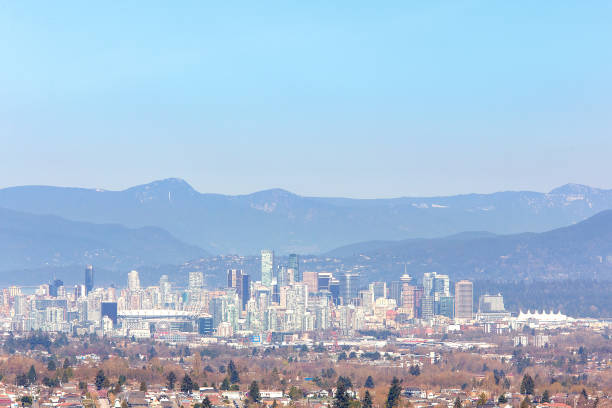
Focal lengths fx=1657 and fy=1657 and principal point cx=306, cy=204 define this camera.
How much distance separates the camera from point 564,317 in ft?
646

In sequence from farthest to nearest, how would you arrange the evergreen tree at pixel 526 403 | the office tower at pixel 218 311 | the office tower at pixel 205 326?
1. the office tower at pixel 218 311
2. the office tower at pixel 205 326
3. the evergreen tree at pixel 526 403

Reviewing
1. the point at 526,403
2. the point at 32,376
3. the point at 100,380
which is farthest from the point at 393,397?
the point at 32,376

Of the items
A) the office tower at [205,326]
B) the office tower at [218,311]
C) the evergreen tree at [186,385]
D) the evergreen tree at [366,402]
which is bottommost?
the evergreen tree at [366,402]

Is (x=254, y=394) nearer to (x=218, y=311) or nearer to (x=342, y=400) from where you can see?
(x=342, y=400)

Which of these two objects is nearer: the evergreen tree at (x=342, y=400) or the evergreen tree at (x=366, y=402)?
the evergreen tree at (x=366, y=402)

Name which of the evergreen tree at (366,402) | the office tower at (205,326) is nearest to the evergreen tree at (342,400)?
the evergreen tree at (366,402)

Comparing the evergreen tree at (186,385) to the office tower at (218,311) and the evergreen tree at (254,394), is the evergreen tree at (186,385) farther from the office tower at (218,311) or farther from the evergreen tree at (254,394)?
the office tower at (218,311)

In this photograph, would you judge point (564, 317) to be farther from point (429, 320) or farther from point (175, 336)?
point (175, 336)

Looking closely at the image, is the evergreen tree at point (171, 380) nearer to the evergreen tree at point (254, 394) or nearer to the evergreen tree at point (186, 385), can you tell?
the evergreen tree at point (186, 385)

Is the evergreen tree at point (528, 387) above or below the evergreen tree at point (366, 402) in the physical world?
above

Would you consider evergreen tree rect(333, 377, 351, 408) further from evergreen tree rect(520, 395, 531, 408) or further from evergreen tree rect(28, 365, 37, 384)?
evergreen tree rect(28, 365, 37, 384)

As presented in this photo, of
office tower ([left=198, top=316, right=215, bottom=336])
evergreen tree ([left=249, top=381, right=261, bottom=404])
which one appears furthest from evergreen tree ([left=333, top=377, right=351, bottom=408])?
office tower ([left=198, top=316, right=215, bottom=336])

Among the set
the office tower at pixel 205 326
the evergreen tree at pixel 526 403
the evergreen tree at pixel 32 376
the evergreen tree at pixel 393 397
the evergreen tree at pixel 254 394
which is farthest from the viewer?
the office tower at pixel 205 326

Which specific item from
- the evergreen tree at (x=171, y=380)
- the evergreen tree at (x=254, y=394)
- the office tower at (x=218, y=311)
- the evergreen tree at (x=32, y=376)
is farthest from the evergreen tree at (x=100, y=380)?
the office tower at (x=218, y=311)
